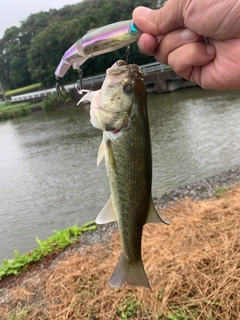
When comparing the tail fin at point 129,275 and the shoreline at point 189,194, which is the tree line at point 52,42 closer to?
the tail fin at point 129,275

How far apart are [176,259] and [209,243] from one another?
616mm

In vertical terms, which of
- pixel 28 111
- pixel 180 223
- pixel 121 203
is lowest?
pixel 28 111

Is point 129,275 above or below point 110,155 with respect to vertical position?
below

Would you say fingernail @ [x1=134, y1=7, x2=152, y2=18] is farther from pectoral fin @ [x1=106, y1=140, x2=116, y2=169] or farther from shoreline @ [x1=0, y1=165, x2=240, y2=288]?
shoreline @ [x1=0, y1=165, x2=240, y2=288]

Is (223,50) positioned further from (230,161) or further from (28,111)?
(28,111)

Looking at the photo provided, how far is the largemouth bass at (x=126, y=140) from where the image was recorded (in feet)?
6.17

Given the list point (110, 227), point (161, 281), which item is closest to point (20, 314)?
point (161, 281)

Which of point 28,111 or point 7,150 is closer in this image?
point 7,150

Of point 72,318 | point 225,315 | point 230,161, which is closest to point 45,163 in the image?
point 230,161

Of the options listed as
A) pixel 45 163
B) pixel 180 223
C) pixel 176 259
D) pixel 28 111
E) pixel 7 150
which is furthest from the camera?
pixel 28 111

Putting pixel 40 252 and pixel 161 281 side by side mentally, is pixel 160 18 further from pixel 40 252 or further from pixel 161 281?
pixel 40 252

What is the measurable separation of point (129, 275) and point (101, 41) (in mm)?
1686

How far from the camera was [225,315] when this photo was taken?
3.38 m

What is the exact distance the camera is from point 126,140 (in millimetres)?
1929
